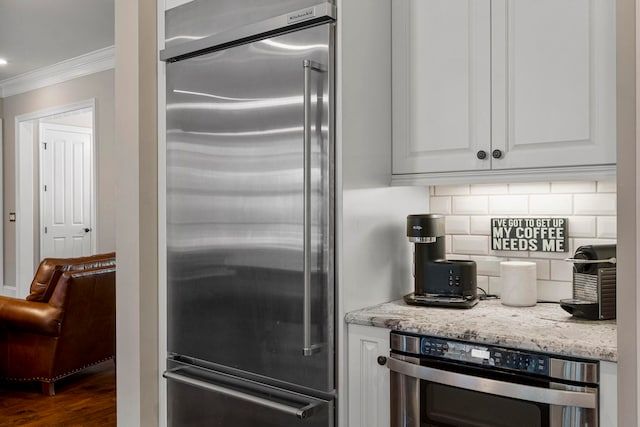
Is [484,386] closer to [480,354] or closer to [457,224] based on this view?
[480,354]

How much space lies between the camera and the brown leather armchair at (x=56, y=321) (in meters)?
Result: 3.65

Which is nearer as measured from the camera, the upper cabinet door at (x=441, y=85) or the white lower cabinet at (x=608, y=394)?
the white lower cabinet at (x=608, y=394)

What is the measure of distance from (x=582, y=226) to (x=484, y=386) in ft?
2.75

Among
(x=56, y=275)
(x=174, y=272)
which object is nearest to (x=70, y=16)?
(x=56, y=275)

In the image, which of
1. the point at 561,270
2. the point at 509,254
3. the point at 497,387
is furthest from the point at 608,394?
the point at 509,254

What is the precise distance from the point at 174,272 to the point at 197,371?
0.43 metres

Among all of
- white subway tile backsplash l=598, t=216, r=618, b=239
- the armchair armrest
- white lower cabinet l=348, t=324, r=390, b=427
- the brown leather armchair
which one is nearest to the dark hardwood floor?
the brown leather armchair

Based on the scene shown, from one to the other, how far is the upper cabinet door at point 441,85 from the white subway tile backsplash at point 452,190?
343mm

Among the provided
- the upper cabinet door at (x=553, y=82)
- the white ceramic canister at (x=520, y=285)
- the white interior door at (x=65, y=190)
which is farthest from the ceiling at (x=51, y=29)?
the white ceramic canister at (x=520, y=285)

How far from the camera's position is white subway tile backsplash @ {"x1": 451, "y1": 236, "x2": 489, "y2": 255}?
2268 mm

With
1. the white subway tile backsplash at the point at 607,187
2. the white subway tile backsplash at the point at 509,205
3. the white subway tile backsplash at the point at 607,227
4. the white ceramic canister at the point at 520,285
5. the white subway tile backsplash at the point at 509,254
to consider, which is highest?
the white subway tile backsplash at the point at 607,187

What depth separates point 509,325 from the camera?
1.67 m

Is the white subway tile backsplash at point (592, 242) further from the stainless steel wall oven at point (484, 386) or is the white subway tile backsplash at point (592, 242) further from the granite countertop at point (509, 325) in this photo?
the stainless steel wall oven at point (484, 386)

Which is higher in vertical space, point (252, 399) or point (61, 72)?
point (61, 72)
